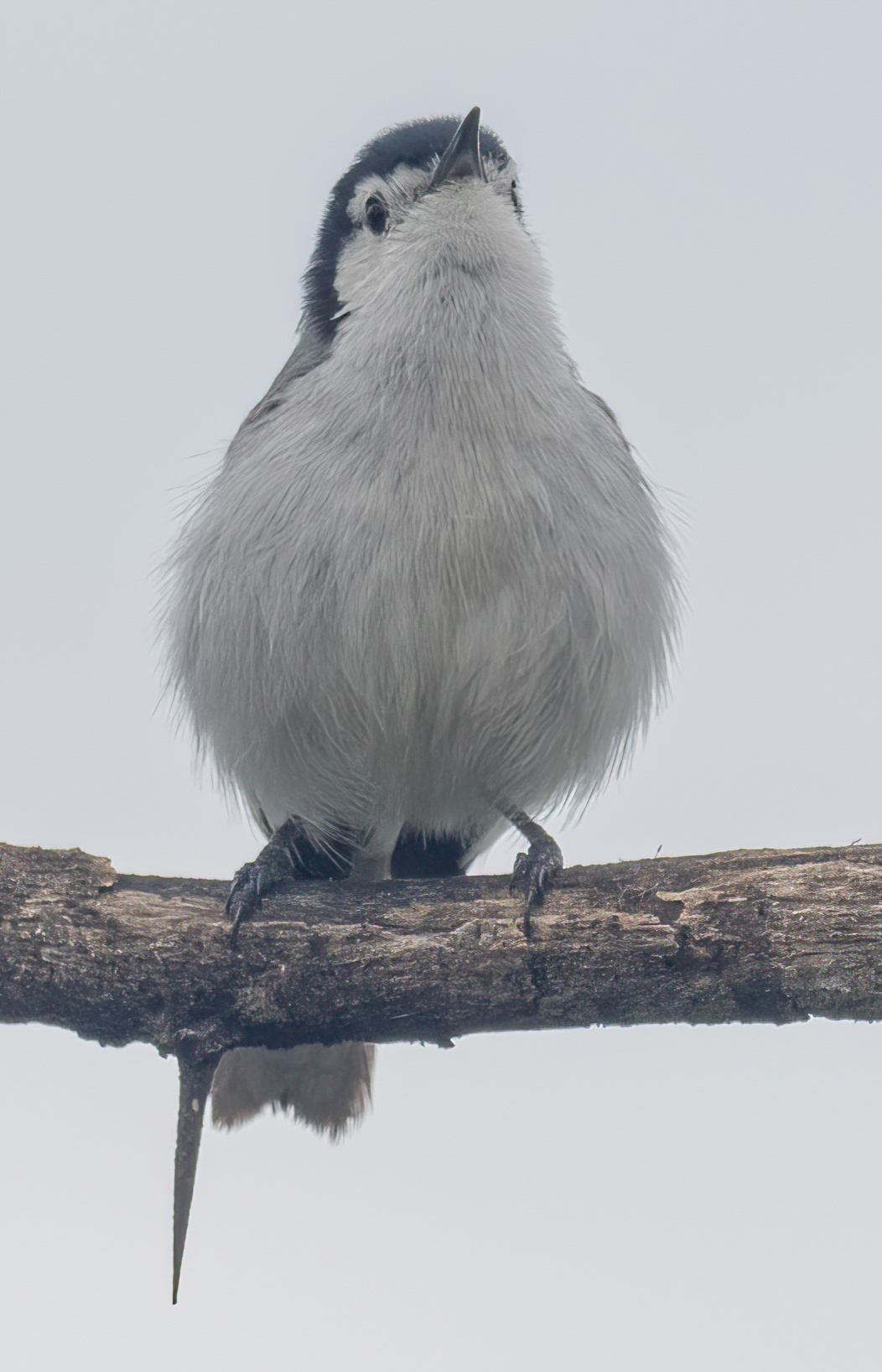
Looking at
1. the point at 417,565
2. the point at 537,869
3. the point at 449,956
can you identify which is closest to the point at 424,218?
the point at 417,565

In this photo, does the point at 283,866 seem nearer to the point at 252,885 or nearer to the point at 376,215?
the point at 252,885

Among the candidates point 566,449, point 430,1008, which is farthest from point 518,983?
point 566,449

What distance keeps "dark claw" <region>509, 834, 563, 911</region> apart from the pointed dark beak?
218 centimetres

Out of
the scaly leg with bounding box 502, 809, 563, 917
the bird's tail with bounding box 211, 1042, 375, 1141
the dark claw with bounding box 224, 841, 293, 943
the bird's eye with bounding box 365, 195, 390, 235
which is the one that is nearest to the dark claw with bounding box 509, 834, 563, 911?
the scaly leg with bounding box 502, 809, 563, 917

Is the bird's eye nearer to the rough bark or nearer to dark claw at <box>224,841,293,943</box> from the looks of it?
dark claw at <box>224,841,293,943</box>

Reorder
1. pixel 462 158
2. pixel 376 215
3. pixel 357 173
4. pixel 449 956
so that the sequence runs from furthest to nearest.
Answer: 1. pixel 357 173
2. pixel 376 215
3. pixel 462 158
4. pixel 449 956

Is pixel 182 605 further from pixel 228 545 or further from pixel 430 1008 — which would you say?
pixel 430 1008

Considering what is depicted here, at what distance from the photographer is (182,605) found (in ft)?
14.2

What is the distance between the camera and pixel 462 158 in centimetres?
403

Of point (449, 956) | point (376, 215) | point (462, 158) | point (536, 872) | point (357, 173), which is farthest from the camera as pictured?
point (357, 173)

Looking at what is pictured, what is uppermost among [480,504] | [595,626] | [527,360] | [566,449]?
[527,360]

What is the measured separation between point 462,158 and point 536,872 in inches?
89.8

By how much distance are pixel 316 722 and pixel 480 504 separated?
0.90m

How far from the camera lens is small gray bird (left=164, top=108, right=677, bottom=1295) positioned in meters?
3.82
